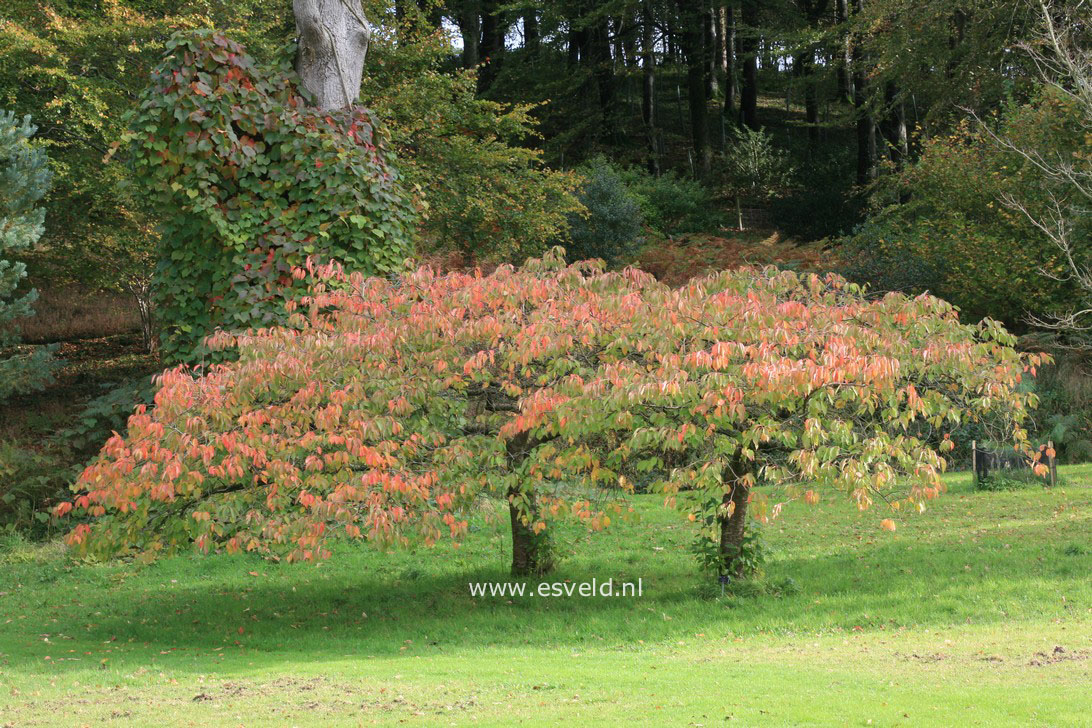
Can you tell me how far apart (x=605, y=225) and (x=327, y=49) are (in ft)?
42.0

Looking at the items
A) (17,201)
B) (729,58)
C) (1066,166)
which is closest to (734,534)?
(1066,166)

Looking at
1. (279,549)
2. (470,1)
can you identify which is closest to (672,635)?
(279,549)

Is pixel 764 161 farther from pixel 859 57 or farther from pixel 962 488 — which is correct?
pixel 962 488

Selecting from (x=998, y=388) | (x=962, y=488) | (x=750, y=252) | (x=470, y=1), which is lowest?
(x=962, y=488)

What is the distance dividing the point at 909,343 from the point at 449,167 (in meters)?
12.7

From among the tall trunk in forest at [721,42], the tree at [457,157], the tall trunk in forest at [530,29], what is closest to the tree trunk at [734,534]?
the tree at [457,157]

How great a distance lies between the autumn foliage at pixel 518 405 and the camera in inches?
308

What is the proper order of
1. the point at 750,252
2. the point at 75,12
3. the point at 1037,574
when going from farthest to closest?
the point at 750,252 → the point at 75,12 → the point at 1037,574

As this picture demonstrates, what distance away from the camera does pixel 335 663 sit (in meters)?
8.31

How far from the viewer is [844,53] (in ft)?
94.7

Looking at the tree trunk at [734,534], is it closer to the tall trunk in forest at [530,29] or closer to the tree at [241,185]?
the tree at [241,185]

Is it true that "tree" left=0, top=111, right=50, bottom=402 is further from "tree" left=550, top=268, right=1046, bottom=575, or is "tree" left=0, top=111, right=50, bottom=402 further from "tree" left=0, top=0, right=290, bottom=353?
"tree" left=550, top=268, right=1046, bottom=575

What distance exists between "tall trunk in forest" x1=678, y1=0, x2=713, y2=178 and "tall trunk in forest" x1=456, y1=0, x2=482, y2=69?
287 inches

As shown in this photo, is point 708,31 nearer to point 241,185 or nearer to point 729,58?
point 729,58
